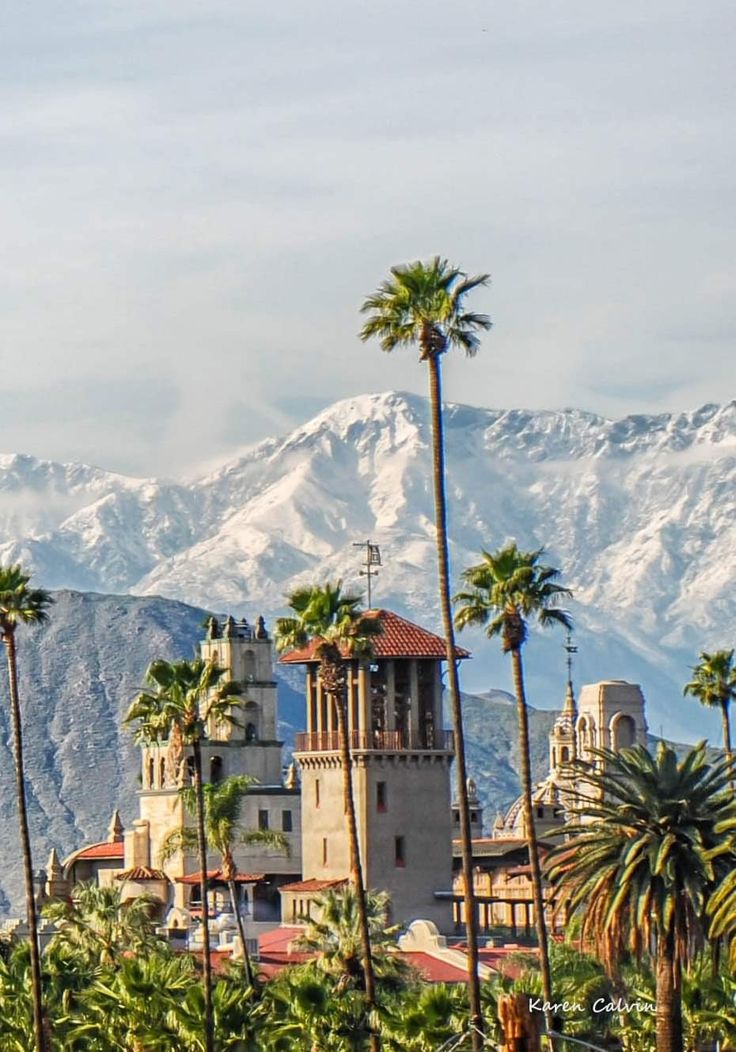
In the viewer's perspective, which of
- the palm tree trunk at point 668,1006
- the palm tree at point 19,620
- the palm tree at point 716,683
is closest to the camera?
the palm tree trunk at point 668,1006

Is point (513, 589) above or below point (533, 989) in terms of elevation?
above

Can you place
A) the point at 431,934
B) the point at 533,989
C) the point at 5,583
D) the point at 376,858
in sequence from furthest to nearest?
the point at 376,858 → the point at 431,934 → the point at 5,583 → the point at 533,989

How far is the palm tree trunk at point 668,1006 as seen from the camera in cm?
9188

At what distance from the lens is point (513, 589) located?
4380 inches

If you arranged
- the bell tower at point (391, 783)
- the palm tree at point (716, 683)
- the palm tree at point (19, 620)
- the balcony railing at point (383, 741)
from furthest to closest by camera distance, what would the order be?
1. the balcony railing at point (383, 741)
2. the bell tower at point (391, 783)
3. the palm tree at point (716, 683)
4. the palm tree at point (19, 620)

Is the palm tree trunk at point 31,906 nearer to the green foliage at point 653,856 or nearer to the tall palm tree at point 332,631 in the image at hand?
the tall palm tree at point 332,631

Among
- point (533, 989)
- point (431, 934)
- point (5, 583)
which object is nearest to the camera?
point (533, 989)

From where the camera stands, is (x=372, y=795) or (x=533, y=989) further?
(x=372, y=795)

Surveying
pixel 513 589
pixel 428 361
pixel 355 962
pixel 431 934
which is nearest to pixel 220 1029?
pixel 355 962

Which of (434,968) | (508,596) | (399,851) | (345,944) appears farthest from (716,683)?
(508,596)

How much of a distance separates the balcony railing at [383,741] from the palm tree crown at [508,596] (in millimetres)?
69434

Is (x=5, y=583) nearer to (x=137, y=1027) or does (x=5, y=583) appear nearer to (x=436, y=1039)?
(x=137, y=1027)

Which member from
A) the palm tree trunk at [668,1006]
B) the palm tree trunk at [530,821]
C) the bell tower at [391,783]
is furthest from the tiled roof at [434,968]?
the palm tree trunk at [668,1006]

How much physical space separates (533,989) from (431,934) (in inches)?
1814
